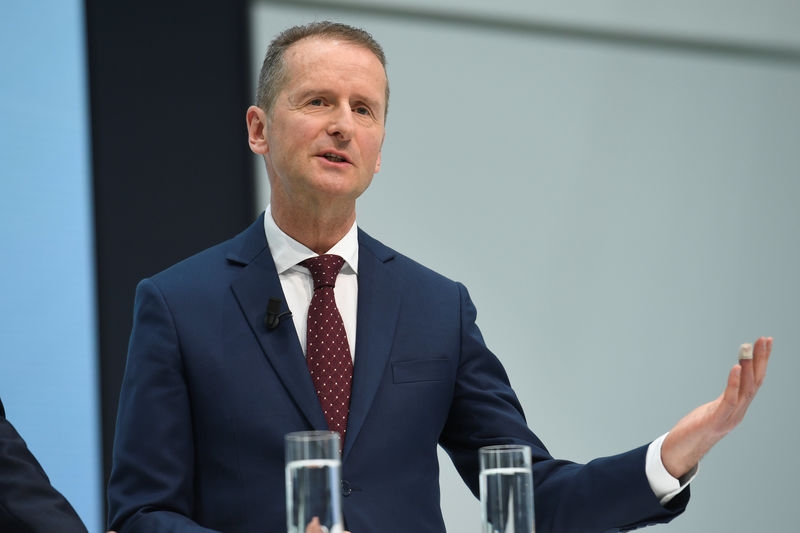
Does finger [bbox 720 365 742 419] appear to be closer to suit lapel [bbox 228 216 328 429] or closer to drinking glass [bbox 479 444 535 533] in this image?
drinking glass [bbox 479 444 535 533]

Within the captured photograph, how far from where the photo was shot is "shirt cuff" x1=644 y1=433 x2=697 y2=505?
1.84m

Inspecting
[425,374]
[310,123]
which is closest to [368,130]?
[310,123]

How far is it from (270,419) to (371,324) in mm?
283

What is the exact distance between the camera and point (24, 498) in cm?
175

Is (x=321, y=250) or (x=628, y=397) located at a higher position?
(x=321, y=250)

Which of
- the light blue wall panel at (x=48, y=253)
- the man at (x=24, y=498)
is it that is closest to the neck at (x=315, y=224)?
the man at (x=24, y=498)

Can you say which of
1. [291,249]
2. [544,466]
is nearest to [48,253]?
[291,249]

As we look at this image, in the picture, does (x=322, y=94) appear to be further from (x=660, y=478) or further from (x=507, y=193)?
(x=507, y=193)

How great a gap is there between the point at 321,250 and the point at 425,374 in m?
0.33

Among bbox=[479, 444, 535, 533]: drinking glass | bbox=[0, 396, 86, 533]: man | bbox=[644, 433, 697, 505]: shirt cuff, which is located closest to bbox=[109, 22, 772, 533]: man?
bbox=[644, 433, 697, 505]: shirt cuff

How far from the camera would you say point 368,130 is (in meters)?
2.08

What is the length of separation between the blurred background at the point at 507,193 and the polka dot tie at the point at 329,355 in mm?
1635

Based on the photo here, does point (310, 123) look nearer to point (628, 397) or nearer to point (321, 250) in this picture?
point (321, 250)

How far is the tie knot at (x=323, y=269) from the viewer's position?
2.09 metres
